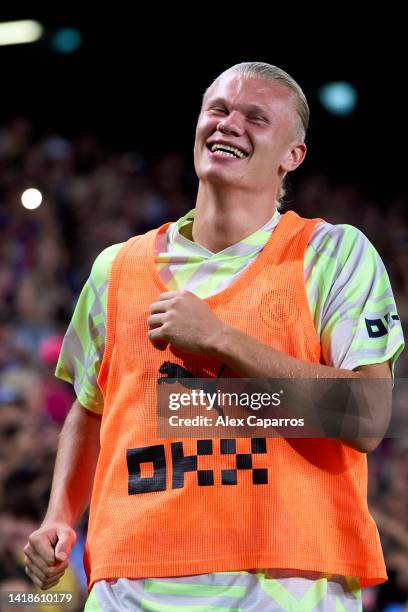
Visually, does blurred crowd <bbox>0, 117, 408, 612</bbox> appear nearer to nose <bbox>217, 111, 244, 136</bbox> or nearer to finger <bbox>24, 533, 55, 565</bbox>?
finger <bbox>24, 533, 55, 565</bbox>

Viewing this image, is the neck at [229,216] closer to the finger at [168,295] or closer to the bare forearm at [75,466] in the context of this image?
the finger at [168,295]

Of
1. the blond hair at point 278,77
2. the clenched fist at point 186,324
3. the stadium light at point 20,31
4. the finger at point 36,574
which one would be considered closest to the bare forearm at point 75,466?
the finger at point 36,574

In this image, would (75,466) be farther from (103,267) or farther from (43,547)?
(103,267)

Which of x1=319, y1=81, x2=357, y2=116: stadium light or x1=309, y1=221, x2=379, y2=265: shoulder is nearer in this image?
x1=309, y1=221, x2=379, y2=265: shoulder

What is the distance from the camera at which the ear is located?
2506mm

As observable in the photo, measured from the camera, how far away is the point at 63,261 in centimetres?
572

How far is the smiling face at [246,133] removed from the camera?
7.79ft

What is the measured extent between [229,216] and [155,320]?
40cm

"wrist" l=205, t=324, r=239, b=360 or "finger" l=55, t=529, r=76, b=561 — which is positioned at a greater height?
"wrist" l=205, t=324, r=239, b=360

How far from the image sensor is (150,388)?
2.16 metres

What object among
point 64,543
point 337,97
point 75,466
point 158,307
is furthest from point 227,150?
point 337,97

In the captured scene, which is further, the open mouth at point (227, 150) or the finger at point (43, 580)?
the open mouth at point (227, 150)

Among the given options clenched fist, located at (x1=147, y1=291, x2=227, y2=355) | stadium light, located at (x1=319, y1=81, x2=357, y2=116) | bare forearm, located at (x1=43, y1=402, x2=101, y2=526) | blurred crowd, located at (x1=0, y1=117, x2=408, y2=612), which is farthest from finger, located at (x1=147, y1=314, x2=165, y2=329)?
stadium light, located at (x1=319, y1=81, x2=357, y2=116)

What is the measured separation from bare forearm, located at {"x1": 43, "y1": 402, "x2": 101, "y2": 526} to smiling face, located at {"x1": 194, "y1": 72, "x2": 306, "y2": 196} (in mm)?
600
